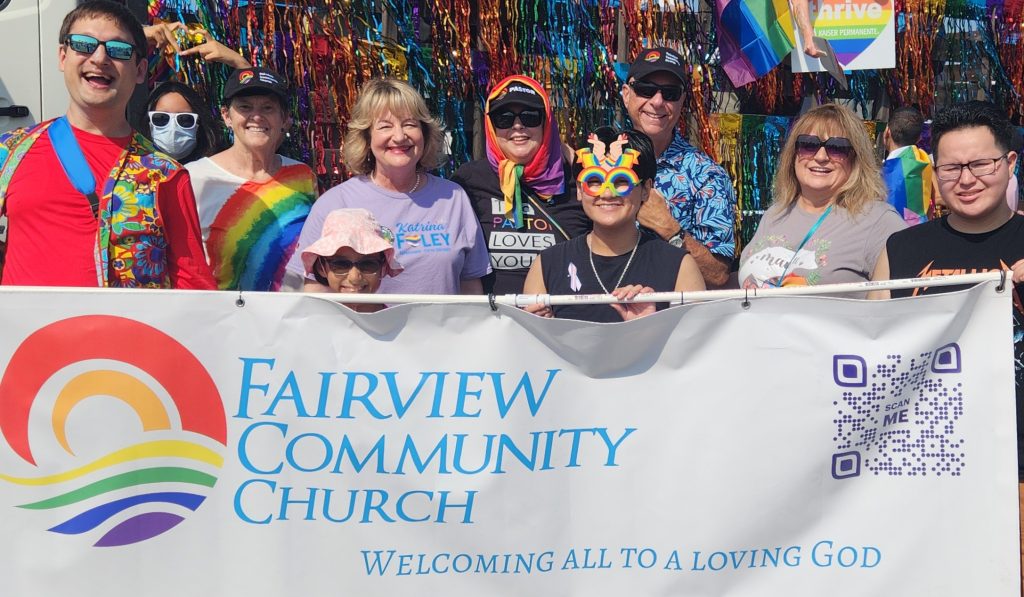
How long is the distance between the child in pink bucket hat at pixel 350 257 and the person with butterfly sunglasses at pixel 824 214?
1298 mm

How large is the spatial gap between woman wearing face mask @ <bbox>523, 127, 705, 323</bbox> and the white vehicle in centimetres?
217

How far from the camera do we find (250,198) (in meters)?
4.38

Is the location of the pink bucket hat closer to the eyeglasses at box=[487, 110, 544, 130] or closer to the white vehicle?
the eyeglasses at box=[487, 110, 544, 130]

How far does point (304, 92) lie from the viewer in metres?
5.12

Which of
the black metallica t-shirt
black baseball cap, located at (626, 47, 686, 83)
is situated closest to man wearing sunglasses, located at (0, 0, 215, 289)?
black baseball cap, located at (626, 47, 686, 83)

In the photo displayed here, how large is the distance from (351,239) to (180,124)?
136 centimetres

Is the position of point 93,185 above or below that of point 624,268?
above

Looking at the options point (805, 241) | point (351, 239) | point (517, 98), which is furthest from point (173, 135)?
point (805, 241)

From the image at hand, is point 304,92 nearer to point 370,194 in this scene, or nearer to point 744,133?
point 370,194

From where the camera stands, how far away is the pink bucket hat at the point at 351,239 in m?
3.70

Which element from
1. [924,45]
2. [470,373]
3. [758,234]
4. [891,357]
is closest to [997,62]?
[924,45]

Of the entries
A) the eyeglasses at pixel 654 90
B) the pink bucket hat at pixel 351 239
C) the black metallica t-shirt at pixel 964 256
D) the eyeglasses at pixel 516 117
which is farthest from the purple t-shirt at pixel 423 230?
the black metallica t-shirt at pixel 964 256

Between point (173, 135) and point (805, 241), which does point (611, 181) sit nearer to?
point (805, 241)

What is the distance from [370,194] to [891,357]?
2.02m
